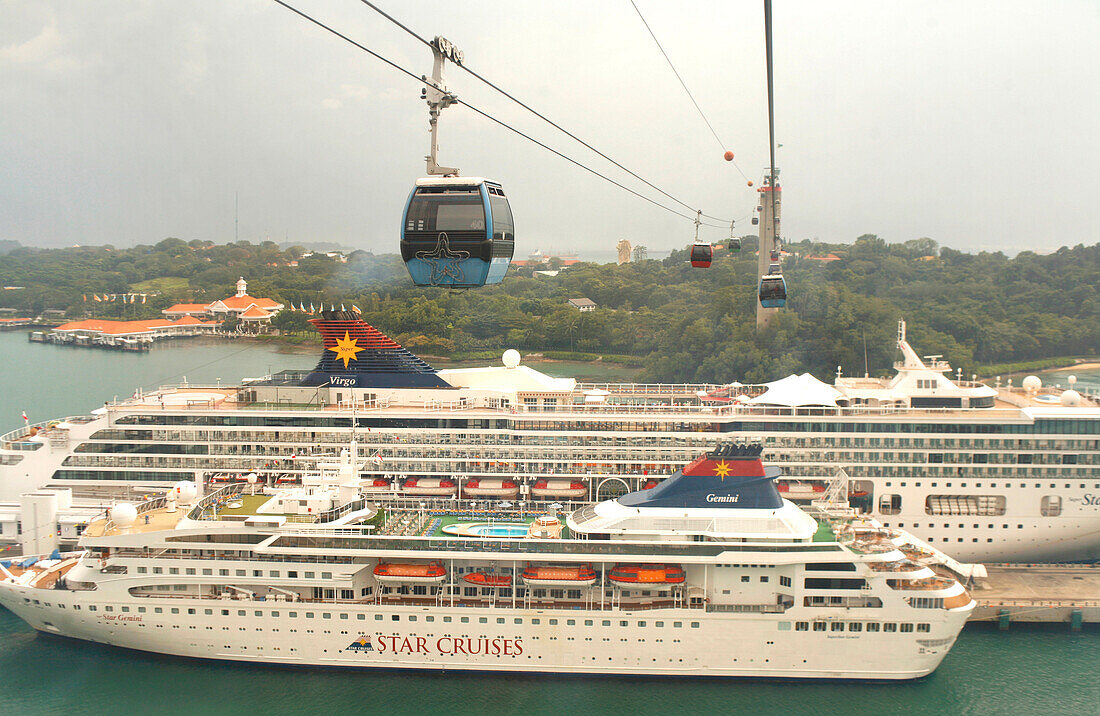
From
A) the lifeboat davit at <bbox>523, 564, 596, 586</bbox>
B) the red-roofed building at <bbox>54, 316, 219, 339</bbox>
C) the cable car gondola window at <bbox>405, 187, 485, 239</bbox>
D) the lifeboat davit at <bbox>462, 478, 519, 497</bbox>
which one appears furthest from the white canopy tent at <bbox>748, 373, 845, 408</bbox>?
the red-roofed building at <bbox>54, 316, 219, 339</bbox>

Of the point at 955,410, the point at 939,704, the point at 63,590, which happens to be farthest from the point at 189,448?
the point at 955,410

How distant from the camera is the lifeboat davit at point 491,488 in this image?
54.6 ft

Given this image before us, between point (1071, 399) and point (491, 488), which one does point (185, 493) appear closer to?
point (491, 488)

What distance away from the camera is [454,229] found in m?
7.41

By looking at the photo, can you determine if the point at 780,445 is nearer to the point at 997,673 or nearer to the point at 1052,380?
the point at 997,673

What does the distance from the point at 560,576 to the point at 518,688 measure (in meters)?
1.76

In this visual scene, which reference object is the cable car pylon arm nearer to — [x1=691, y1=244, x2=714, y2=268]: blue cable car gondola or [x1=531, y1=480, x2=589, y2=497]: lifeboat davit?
[x1=691, y1=244, x2=714, y2=268]: blue cable car gondola

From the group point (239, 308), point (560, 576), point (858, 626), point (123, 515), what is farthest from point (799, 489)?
point (239, 308)

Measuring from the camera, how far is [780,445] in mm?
16984

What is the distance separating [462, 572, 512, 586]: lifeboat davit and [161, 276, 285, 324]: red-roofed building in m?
30.4

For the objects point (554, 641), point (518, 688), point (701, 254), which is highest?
point (701, 254)

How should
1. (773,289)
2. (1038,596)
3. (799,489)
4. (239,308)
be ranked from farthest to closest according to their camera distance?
(239,308), (799,489), (1038,596), (773,289)

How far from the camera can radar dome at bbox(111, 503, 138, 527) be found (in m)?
13.4

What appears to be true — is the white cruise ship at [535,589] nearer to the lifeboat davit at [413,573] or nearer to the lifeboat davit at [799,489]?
the lifeboat davit at [413,573]
